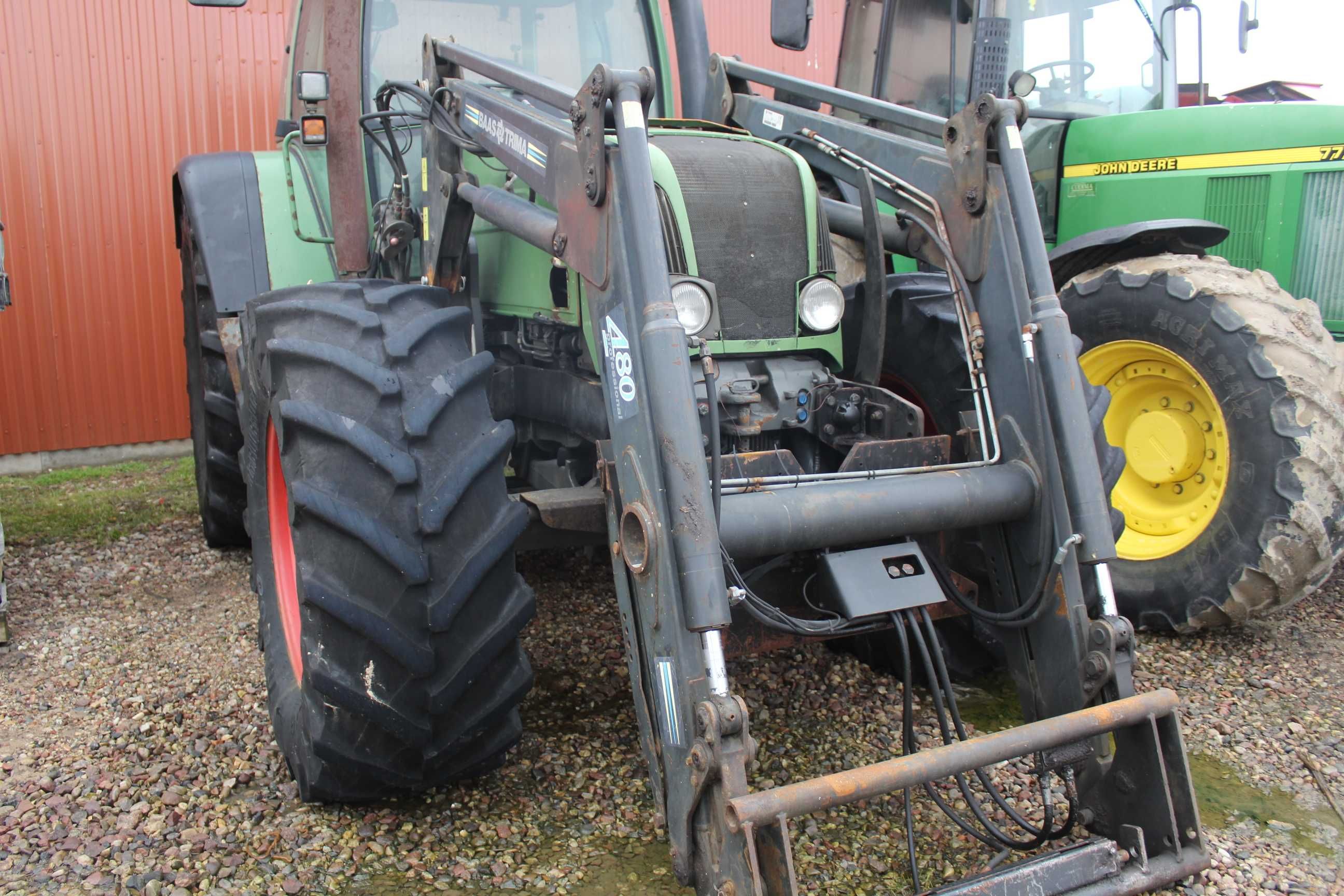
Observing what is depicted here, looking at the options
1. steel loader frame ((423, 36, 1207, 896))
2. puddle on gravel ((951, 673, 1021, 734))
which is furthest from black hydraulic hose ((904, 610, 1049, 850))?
puddle on gravel ((951, 673, 1021, 734))

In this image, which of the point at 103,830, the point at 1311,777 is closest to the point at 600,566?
the point at 103,830

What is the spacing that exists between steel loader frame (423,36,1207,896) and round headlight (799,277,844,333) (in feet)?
1.18

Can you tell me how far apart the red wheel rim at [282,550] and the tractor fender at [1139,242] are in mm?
2964

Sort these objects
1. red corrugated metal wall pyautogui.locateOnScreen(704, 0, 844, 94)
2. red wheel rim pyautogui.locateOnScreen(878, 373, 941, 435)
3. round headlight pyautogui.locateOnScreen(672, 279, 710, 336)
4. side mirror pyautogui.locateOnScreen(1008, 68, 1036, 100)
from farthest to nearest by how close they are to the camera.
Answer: red corrugated metal wall pyautogui.locateOnScreen(704, 0, 844, 94)
side mirror pyautogui.locateOnScreen(1008, 68, 1036, 100)
red wheel rim pyautogui.locateOnScreen(878, 373, 941, 435)
round headlight pyautogui.locateOnScreen(672, 279, 710, 336)

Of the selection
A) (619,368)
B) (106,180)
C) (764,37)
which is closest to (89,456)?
(106,180)

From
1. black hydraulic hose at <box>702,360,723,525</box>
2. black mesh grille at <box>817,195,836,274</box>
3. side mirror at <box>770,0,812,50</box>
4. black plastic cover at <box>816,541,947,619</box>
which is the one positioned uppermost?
side mirror at <box>770,0,812,50</box>

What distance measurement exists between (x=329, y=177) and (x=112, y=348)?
467 centimetres

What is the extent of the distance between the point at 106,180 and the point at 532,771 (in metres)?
6.17

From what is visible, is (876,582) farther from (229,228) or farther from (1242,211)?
(1242,211)

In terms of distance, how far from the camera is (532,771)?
3.08m

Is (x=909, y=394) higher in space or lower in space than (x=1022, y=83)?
lower

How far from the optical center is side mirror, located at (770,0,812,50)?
13.8 ft

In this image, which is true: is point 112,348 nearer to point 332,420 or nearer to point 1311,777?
point 332,420

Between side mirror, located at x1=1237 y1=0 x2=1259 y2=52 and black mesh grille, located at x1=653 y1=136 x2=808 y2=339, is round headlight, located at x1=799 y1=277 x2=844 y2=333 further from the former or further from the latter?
side mirror, located at x1=1237 y1=0 x2=1259 y2=52
